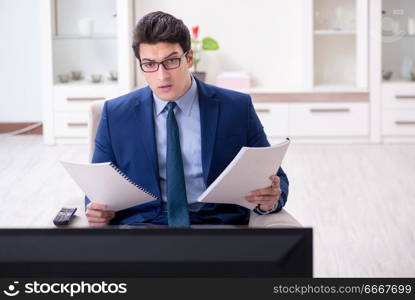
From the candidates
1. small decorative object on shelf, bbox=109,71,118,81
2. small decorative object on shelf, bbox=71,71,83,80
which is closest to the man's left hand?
small decorative object on shelf, bbox=109,71,118,81

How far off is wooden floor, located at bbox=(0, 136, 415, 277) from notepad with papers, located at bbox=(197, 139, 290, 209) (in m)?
0.85

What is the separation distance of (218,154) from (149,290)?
1333 mm

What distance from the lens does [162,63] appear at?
214 cm

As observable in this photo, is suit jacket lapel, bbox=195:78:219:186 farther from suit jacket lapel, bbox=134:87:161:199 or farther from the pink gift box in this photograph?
the pink gift box

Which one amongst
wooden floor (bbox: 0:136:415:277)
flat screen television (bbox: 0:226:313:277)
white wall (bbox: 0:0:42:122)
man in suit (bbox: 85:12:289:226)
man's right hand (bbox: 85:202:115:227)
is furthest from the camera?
white wall (bbox: 0:0:42:122)

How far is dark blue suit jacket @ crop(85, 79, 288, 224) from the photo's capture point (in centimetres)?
227

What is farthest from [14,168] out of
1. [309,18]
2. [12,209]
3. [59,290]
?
[59,290]

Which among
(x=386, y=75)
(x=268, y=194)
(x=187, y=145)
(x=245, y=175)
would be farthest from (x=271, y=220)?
(x=386, y=75)

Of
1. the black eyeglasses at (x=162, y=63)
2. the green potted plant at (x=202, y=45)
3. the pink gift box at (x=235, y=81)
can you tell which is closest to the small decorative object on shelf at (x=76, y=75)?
the green potted plant at (x=202, y=45)

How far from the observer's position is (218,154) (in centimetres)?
229

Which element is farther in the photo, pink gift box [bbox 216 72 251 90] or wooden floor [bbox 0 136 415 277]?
pink gift box [bbox 216 72 251 90]

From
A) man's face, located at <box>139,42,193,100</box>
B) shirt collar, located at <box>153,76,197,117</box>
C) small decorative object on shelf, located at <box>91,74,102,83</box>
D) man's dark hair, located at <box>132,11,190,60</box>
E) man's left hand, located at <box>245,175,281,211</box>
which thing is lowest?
man's left hand, located at <box>245,175,281,211</box>

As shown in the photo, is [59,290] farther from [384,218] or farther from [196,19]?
[196,19]

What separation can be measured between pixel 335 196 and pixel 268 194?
108 inches
